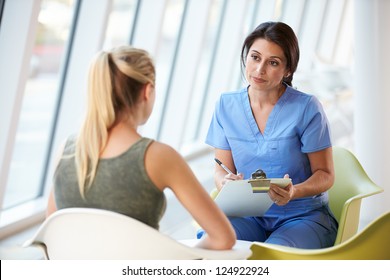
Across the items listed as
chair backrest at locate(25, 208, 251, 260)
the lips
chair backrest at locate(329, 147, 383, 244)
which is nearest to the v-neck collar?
the lips

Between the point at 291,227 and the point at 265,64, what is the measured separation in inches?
23.0

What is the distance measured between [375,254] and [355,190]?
75 cm

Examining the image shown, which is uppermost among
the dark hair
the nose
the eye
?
the dark hair

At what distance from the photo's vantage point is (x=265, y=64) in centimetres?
236

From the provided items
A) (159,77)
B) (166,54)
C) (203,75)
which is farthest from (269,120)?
(203,75)

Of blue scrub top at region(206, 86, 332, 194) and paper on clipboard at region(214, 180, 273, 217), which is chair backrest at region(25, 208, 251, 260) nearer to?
paper on clipboard at region(214, 180, 273, 217)

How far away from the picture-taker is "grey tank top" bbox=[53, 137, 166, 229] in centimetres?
172

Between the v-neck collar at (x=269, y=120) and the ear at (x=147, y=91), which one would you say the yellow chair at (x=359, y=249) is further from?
the v-neck collar at (x=269, y=120)

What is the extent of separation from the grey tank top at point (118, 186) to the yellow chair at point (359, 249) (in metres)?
0.37

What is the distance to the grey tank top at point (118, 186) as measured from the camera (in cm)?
172

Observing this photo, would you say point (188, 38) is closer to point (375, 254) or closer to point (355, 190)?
point (355, 190)

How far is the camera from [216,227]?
1745 mm

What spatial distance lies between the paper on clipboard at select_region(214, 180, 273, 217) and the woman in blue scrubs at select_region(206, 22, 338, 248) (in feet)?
0.18

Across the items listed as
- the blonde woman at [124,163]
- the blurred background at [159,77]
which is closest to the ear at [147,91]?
the blonde woman at [124,163]
